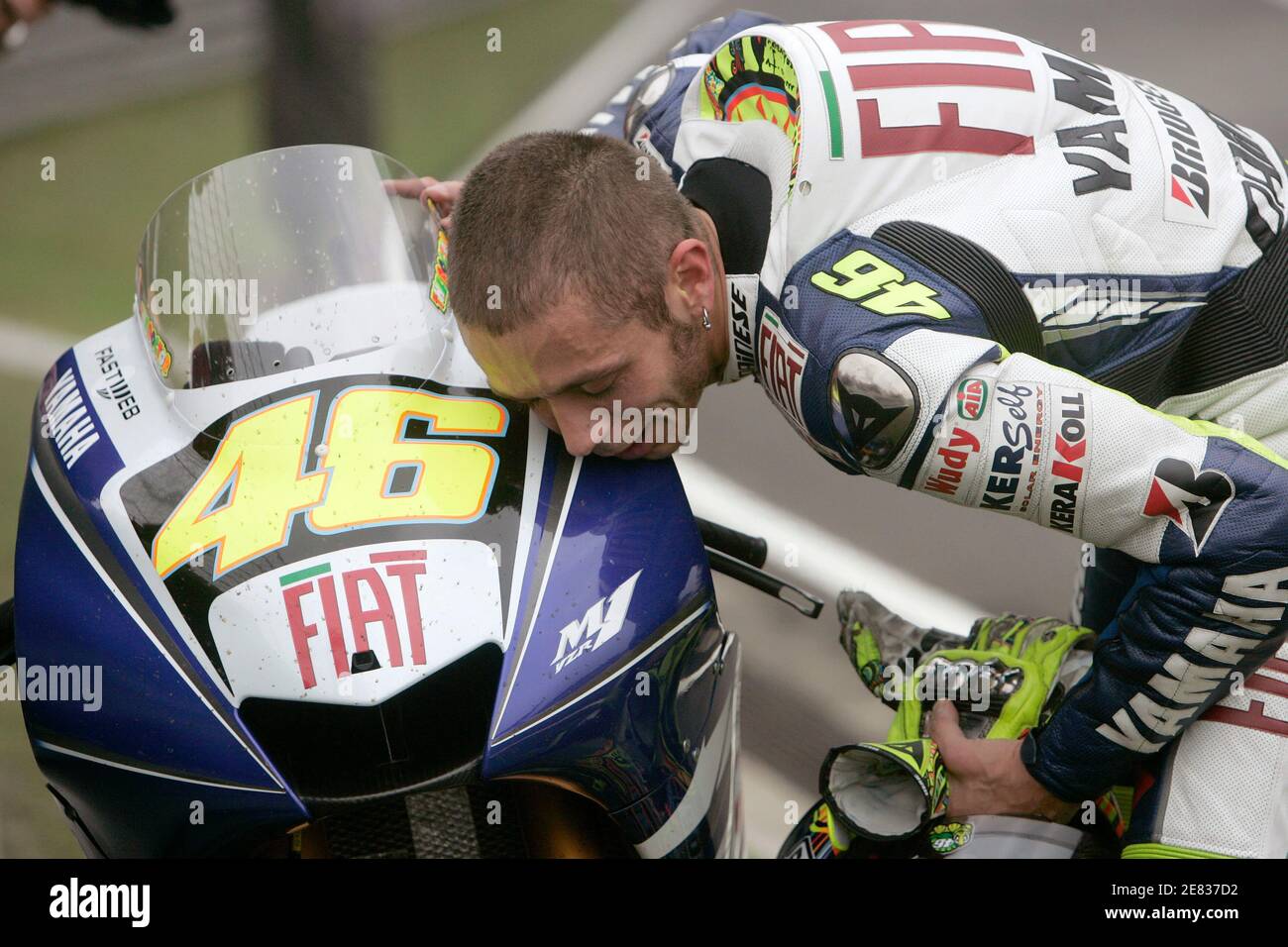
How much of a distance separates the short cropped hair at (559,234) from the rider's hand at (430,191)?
315 mm

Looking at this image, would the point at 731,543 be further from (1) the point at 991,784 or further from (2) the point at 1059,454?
(2) the point at 1059,454

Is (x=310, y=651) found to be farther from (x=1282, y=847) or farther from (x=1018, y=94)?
(x=1282, y=847)

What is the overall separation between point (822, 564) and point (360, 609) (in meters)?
2.59

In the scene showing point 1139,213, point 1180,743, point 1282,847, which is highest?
point 1139,213

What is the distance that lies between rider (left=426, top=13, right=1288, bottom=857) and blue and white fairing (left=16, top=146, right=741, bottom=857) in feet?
0.58

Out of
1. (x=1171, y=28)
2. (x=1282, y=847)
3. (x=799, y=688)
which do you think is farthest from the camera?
(x=1171, y=28)

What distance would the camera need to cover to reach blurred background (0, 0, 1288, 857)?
4332 millimetres

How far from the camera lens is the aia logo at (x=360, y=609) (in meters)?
2.21

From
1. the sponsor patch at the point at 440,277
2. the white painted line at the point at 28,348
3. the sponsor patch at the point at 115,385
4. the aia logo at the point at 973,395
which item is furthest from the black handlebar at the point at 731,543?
the white painted line at the point at 28,348

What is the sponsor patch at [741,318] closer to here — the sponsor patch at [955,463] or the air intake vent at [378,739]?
the sponsor patch at [955,463]

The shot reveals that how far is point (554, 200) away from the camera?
2.54m
